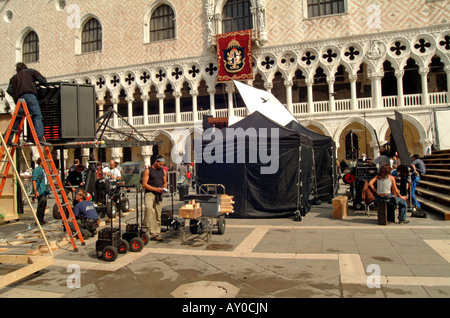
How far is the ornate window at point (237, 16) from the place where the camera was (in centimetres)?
2888

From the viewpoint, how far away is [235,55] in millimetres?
Answer: 28016

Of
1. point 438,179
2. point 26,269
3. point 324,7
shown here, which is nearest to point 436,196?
point 438,179

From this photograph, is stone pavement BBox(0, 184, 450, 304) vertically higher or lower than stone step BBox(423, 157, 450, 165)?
lower

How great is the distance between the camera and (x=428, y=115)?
2481cm

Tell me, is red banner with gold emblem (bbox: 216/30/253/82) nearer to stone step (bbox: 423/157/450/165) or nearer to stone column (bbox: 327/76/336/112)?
stone column (bbox: 327/76/336/112)

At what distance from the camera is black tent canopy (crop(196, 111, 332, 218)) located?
37.3 ft

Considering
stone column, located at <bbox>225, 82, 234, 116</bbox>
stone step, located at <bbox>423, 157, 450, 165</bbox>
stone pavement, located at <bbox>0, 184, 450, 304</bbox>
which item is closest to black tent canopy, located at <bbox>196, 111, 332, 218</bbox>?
stone pavement, located at <bbox>0, 184, 450, 304</bbox>

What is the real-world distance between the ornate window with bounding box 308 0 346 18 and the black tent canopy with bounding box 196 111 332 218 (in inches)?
726

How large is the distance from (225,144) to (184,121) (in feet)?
65.3

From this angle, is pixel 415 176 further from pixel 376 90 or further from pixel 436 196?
pixel 376 90

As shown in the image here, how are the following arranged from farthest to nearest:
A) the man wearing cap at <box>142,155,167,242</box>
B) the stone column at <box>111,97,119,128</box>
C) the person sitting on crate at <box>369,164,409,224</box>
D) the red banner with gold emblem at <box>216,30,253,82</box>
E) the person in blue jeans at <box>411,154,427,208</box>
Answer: the stone column at <box>111,97,119,128</box> → the red banner with gold emblem at <box>216,30,253,82</box> → the person in blue jeans at <box>411,154,427,208</box> → the person sitting on crate at <box>369,164,409,224</box> → the man wearing cap at <box>142,155,167,242</box>

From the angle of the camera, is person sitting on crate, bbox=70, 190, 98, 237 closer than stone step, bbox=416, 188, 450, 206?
Yes

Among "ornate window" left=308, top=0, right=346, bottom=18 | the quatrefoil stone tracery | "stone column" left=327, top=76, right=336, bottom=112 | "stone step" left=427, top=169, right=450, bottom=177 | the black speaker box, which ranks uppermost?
"ornate window" left=308, top=0, right=346, bottom=18

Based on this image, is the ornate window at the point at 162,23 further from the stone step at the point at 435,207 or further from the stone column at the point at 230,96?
the stone step at the point at 435,207
